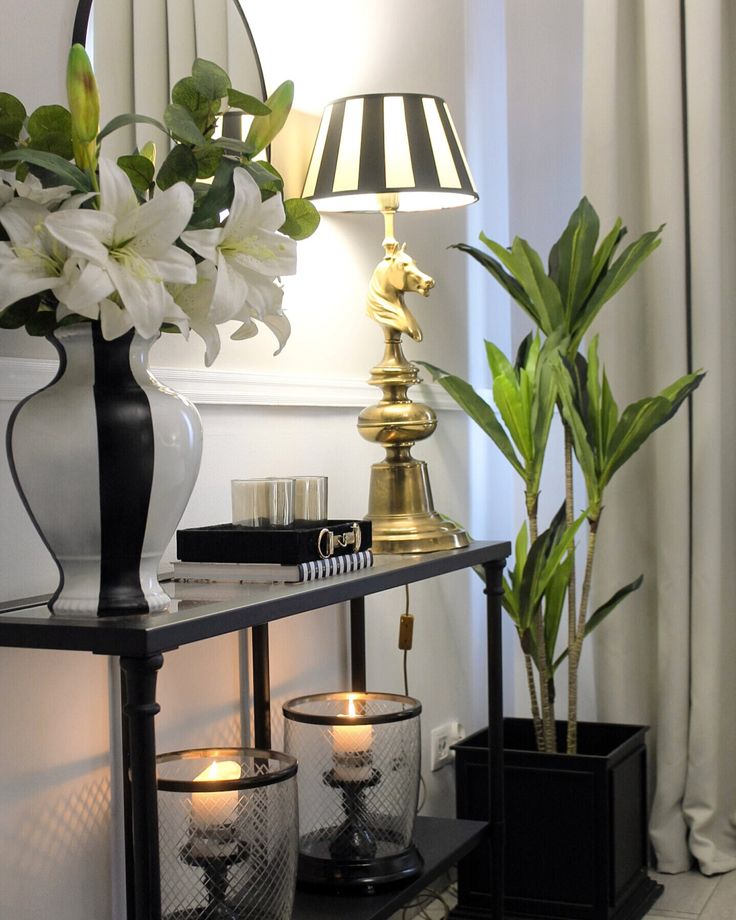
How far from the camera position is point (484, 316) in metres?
2.94

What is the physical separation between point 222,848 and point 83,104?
85cm

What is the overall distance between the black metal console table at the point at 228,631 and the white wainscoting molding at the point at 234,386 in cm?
27

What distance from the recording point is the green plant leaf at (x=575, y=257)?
2.41 metres

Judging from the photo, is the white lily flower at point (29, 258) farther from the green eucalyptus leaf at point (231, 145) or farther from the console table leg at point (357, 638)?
the console table leg at point (357, 638)

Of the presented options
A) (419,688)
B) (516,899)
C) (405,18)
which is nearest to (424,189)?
(405,18)

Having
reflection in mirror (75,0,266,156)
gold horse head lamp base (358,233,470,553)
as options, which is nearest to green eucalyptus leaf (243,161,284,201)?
reflection in mirror (75,0,266,156)

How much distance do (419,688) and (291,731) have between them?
80 cm

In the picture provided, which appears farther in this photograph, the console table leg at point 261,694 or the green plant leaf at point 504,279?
the green plant leaf at point 504,279

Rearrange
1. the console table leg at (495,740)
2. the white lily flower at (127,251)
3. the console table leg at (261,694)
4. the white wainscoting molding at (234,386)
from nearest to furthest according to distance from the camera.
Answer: the white lily flower at (127,251) < the white wainscoting molding at (234,386) < the console table leg at (261,694) < the console table leg at (495,740)

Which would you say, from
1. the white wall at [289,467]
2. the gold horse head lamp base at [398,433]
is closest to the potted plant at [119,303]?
the white wall at [289,467]

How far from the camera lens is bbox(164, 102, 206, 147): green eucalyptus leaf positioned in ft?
4.15

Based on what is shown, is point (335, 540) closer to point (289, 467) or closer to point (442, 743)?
point (289, 467)

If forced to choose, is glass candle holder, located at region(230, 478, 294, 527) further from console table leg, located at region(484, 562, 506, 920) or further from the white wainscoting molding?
console table leg, located at region(484, 562, 506, 920)

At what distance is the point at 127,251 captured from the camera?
3.91 ft
